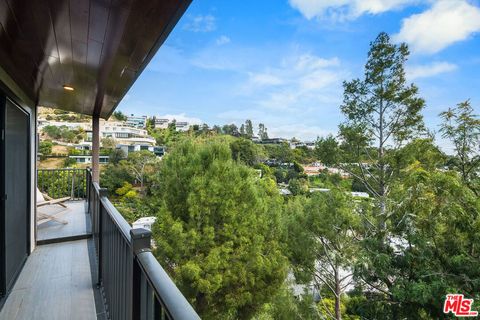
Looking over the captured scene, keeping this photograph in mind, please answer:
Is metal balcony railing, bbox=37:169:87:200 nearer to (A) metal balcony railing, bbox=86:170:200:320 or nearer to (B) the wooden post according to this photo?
(B) the wooden post

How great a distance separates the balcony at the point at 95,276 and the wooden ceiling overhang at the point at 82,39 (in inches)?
39.6

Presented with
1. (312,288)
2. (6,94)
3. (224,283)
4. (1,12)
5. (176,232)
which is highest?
(1,12)

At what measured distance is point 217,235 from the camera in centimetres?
859

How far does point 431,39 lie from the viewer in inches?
512

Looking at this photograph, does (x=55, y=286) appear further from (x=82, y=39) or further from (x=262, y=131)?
(x=262, y=131)


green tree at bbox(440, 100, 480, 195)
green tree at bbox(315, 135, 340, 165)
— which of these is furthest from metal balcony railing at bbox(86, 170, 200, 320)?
green tree at bbox(315, 135, 340, 165)

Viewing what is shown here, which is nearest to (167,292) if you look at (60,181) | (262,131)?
(60,181)

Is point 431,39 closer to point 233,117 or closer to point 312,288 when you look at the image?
point 312,288

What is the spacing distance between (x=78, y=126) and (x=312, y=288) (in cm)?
2188

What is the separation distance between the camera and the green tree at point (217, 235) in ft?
26.2

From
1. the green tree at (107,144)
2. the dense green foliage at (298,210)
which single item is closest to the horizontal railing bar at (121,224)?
the dense green foliage at (298,210)

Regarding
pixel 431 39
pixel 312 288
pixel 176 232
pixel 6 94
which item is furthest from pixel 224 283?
pixel 431 39

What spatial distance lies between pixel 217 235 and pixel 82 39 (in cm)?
773

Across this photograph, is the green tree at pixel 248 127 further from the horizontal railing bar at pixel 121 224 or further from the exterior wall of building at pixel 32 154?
the horizontal railing bar at pixel 121 224
